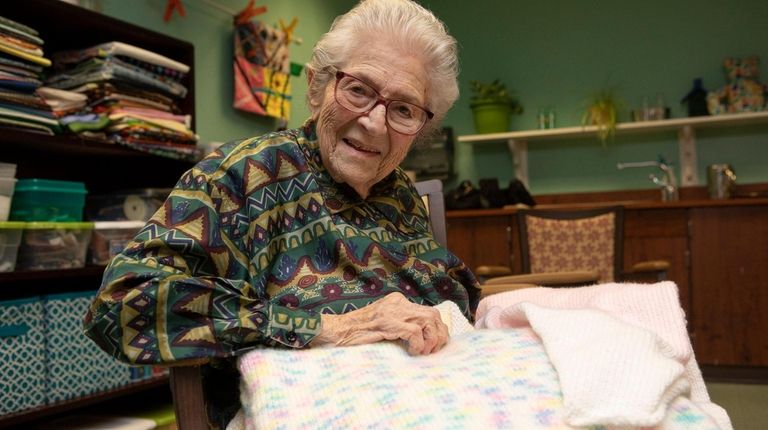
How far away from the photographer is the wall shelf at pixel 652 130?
4203 mm

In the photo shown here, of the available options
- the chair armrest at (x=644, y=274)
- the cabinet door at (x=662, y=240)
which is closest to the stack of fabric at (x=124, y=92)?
the chair armrest at (x=644, y=274)

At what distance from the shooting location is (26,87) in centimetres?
193

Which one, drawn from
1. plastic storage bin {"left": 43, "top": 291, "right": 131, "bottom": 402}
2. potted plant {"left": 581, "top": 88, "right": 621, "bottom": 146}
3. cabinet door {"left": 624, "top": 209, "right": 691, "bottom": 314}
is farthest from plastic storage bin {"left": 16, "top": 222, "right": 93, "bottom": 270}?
potted plant {"left": 581, "top": 88, "right": 621, "bottom": 146}

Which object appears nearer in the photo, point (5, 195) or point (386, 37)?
point (386, 37)

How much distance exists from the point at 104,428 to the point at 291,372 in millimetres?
1550

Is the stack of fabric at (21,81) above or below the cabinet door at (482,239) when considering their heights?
above

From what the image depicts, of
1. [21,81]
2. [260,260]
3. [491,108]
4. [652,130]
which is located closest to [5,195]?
[21,81]

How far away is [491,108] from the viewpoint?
475cm

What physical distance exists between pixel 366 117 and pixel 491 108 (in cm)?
365

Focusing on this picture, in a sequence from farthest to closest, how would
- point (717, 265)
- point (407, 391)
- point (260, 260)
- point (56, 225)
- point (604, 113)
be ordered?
1. point (604, 113)
2. point (717, 265)
3. point (56, 225)
4. point (260, 260)
5. point (407, 391)

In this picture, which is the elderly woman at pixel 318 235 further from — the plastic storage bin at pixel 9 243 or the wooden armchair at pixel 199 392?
the plastic storage bin at pixel 9 243

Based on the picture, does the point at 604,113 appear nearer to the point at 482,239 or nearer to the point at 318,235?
the point at 482,239

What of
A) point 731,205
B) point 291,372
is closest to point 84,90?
point 291,372

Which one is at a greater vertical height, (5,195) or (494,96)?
(494,96)
